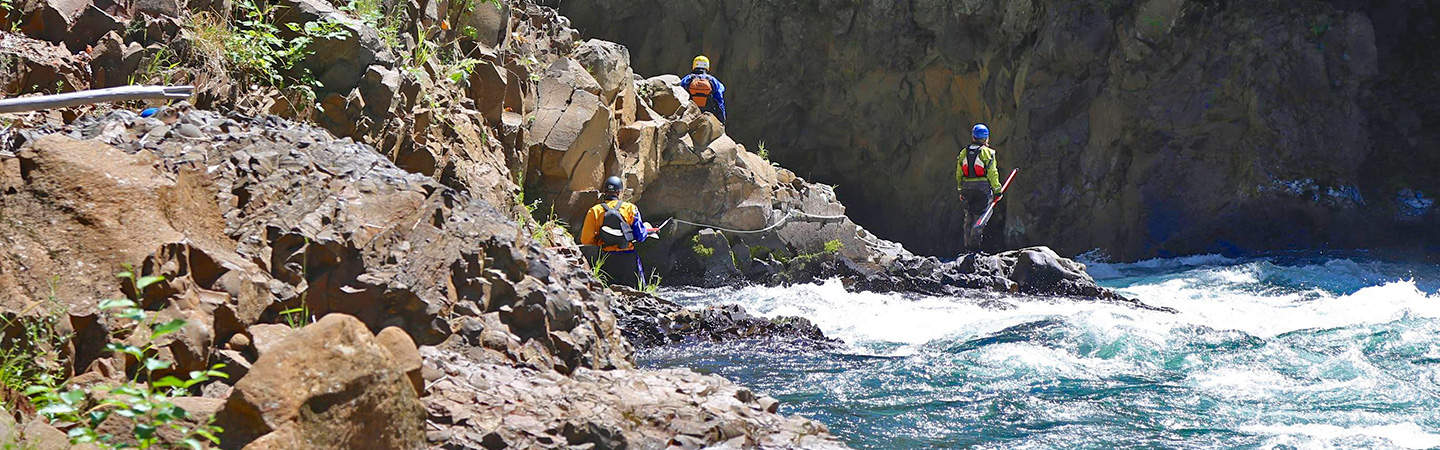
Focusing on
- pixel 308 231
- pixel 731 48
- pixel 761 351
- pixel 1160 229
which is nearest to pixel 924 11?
pixel 731 48

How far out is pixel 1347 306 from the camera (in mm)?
10539

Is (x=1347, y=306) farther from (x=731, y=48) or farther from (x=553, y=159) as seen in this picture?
(x=731, y=48)

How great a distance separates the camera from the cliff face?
15570mm

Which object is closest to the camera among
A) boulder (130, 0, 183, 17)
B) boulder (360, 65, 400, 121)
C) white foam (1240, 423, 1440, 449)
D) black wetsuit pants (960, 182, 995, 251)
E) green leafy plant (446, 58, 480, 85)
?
white foam (1240, 423, 1440, 449)

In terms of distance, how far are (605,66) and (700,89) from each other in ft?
7.17

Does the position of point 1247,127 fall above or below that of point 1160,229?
above

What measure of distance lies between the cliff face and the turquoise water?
3.74 metres

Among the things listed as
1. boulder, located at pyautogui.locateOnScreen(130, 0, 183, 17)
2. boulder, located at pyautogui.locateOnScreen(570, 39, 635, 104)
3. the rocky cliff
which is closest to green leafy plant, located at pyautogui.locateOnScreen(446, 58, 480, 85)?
boulder, located at pyautogui.locateOnScreen(570, 39, 635, 104)

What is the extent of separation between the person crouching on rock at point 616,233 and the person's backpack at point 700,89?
2827 mm

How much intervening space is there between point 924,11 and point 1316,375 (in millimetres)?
11271

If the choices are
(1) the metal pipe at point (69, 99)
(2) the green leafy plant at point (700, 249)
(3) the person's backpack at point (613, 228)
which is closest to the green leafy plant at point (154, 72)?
(1) the metal pipe at point (69, 99)

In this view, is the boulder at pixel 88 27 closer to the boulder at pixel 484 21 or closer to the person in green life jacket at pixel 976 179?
the boulder at pixel 484 21

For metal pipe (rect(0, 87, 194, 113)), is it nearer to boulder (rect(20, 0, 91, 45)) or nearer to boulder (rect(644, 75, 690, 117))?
boulder (rect(20, 0, 91, 45))

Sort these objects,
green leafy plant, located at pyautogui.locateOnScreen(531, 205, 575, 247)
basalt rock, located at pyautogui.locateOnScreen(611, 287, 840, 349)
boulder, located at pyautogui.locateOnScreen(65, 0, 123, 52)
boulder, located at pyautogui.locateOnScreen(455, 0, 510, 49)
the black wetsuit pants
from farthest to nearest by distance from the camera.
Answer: the black wetsuit pants
boulder, located at pyautogui.locateOnScreen(455, 0, 510, 49)
green leafy plant, located at pyautogui.locateOnScreen(531, 205, 575, 247)
basalt rock, located at pyautogui.locateOnScreen(611, 287, 840, 349)
boulder, located at pyautogui.locateOnScreen(65, 0, 123, 52)
